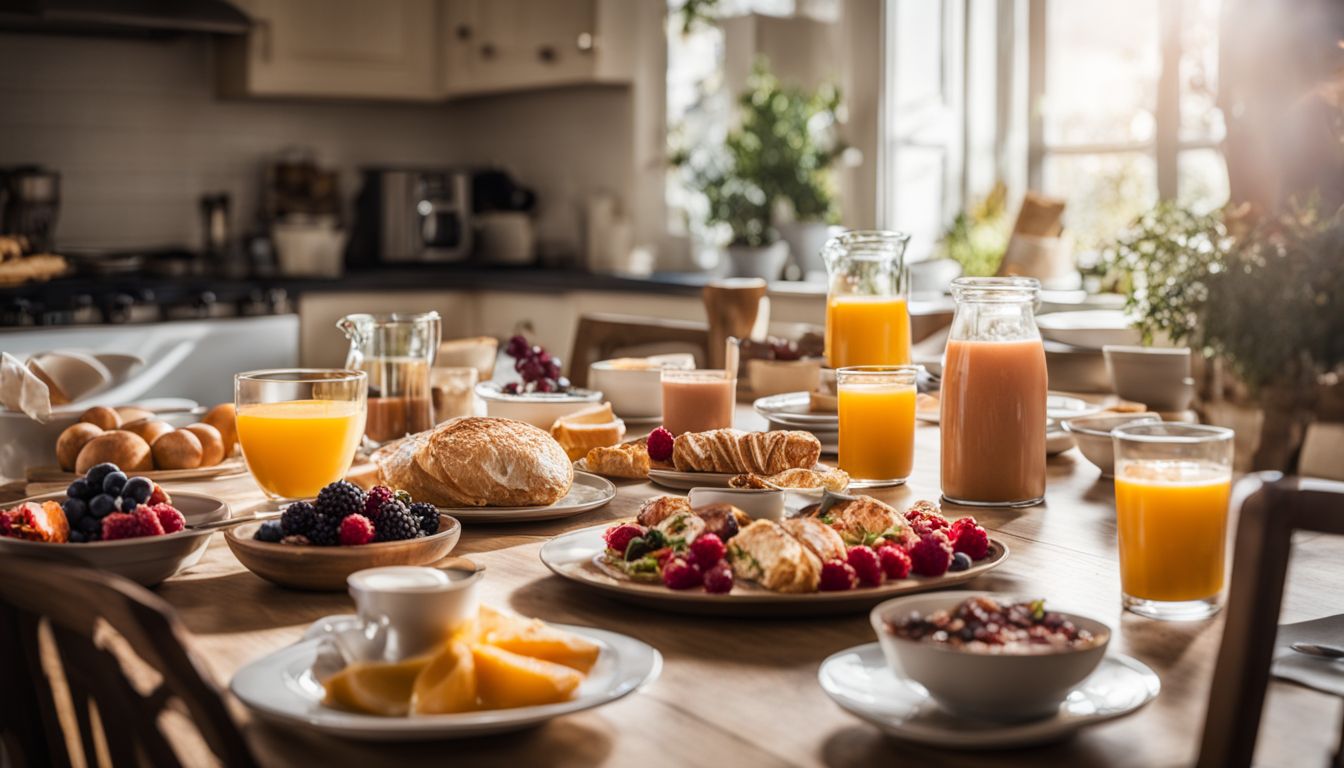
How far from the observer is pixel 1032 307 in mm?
1477

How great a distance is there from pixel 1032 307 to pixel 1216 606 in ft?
1.52

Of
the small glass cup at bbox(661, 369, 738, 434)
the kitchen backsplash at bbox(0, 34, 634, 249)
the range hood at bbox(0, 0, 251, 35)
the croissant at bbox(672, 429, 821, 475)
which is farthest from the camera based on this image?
the kitchen backsplash at bbox(0, 34, 634, 249)

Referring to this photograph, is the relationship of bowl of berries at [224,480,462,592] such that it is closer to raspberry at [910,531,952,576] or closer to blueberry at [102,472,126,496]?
blueberry at [102,472,126,496]

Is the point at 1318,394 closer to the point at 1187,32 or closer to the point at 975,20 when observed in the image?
the point at 1187,32

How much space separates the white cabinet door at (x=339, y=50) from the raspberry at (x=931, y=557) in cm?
427

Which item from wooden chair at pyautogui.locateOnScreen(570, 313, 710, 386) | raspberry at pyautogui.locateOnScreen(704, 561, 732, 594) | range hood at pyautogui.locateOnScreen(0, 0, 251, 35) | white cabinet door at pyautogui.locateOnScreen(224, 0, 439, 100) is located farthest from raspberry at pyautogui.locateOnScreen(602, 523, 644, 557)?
white cabinet door at pyautogui.locateOnScreen(224, 0, 439, 100)

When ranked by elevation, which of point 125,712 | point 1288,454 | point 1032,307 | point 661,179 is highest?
point 661,179

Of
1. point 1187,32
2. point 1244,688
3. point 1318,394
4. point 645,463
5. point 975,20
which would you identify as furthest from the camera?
point 975,20

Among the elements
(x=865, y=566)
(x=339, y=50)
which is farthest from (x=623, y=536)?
(x=339, y=50)

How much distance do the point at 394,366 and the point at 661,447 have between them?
417mm

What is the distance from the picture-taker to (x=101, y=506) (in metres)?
1.16

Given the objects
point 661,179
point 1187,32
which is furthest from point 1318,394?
point 661,179

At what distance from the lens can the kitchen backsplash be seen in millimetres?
4805

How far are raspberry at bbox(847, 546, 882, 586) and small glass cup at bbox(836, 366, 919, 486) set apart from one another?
478mm
